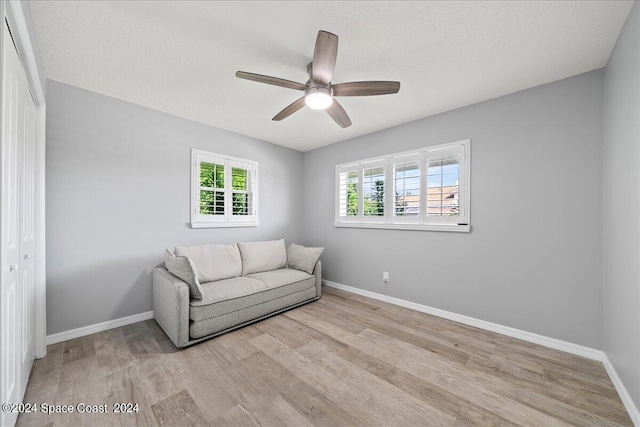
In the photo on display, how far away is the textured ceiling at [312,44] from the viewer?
5.31 feet

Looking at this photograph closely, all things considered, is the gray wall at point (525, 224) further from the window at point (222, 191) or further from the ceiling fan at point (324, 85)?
the window at point (222, 191)

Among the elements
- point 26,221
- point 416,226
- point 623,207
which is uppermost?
point 623,207

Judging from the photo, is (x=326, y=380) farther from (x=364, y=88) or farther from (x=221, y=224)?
(x=221, y=224)

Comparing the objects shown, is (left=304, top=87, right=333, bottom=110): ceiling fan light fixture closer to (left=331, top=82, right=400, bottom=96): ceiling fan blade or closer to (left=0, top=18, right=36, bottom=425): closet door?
(left=331, top=82, right=400, bottom=96): ceiling fan blade

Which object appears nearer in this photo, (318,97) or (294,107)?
(318,97)

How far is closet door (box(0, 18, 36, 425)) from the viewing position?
49.4 inches

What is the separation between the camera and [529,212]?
253 centimetres

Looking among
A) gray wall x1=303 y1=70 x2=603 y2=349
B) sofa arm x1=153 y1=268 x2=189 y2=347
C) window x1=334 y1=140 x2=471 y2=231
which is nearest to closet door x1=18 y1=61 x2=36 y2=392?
sofa arm x1=153 y1=268 x2=189 y2=347

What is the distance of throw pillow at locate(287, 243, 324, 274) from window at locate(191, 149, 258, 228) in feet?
2.65

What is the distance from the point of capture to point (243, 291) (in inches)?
112

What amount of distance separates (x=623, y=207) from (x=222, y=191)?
4.15 metres

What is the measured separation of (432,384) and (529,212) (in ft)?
6.36

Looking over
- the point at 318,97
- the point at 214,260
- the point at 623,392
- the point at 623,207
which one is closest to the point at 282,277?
the point at 214,260

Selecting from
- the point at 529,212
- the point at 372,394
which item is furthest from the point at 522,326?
the point at 372,394
